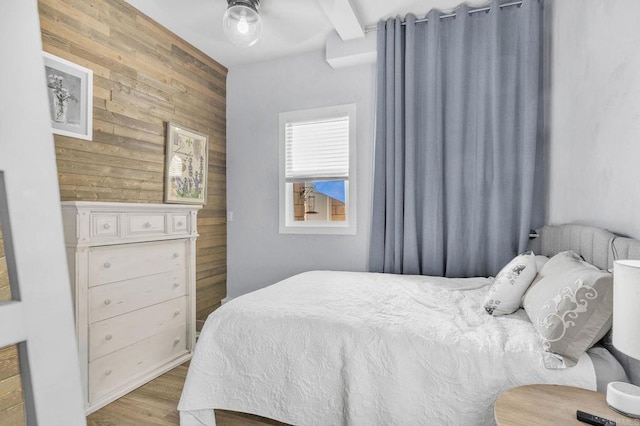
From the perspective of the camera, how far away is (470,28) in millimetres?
3018

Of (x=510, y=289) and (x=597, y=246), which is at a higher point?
(x=597, y=246)

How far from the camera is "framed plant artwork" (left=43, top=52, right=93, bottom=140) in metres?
2.29

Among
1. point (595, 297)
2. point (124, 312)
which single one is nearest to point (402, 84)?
point (595, 297)

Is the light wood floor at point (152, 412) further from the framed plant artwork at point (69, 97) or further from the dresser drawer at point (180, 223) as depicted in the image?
the framed plant artwork at point (69, 97)

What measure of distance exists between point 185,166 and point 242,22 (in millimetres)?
1392

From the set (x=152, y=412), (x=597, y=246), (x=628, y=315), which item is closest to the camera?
(x=628, y=315)

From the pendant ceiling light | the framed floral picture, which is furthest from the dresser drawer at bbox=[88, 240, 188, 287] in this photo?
the pendant ceiling light

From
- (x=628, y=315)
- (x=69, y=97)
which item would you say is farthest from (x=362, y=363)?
(x=69, y=97)

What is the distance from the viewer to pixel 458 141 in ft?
9.83

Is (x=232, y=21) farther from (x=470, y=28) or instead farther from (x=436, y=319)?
(x=436, y=319)

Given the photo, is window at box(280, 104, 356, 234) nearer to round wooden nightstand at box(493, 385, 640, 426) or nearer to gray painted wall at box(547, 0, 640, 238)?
gray painted wall at box(547, 0, 640, 238)

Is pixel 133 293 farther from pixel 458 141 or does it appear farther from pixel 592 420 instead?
pixel 458 141

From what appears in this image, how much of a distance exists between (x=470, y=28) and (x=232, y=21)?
74.4 inches

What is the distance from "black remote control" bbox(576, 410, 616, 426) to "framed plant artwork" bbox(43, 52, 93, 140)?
284 cm
